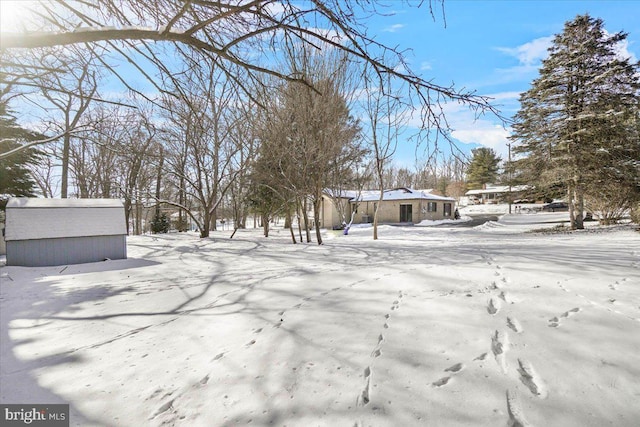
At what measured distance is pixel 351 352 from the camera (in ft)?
8.02

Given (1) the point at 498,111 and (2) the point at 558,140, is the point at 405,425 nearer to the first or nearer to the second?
(1) the point at 498,111

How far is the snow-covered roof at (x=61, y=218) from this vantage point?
9055mm

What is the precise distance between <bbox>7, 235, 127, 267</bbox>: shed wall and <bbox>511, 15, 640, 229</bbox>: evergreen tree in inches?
694

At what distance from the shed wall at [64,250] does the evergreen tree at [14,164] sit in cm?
871

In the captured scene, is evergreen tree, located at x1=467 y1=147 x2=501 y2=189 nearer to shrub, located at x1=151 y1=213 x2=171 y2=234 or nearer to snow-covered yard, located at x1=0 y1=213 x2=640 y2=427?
shrub, located at x1=151 y1=213 x2=171 y2=234

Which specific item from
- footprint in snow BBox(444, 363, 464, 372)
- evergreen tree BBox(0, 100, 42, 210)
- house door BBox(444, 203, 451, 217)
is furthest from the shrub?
house door BBox(444, 203, 451, 217)

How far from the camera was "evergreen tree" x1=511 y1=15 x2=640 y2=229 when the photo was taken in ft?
48.4

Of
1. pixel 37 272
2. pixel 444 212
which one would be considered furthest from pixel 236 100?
pixel 444 212

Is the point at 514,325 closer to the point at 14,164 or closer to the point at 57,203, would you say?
the point at 57,203

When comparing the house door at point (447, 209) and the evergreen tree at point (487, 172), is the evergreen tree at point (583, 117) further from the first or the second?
the evergreen tree at point (487, 172)

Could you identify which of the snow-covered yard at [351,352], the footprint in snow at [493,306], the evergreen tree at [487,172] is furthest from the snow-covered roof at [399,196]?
the footprint in snow at [493,306]

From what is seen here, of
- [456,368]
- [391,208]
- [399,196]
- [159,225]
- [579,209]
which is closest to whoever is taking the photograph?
[456,368]

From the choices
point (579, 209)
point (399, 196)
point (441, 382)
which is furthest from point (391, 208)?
point (441, 382)

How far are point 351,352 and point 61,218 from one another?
11.1 meters
